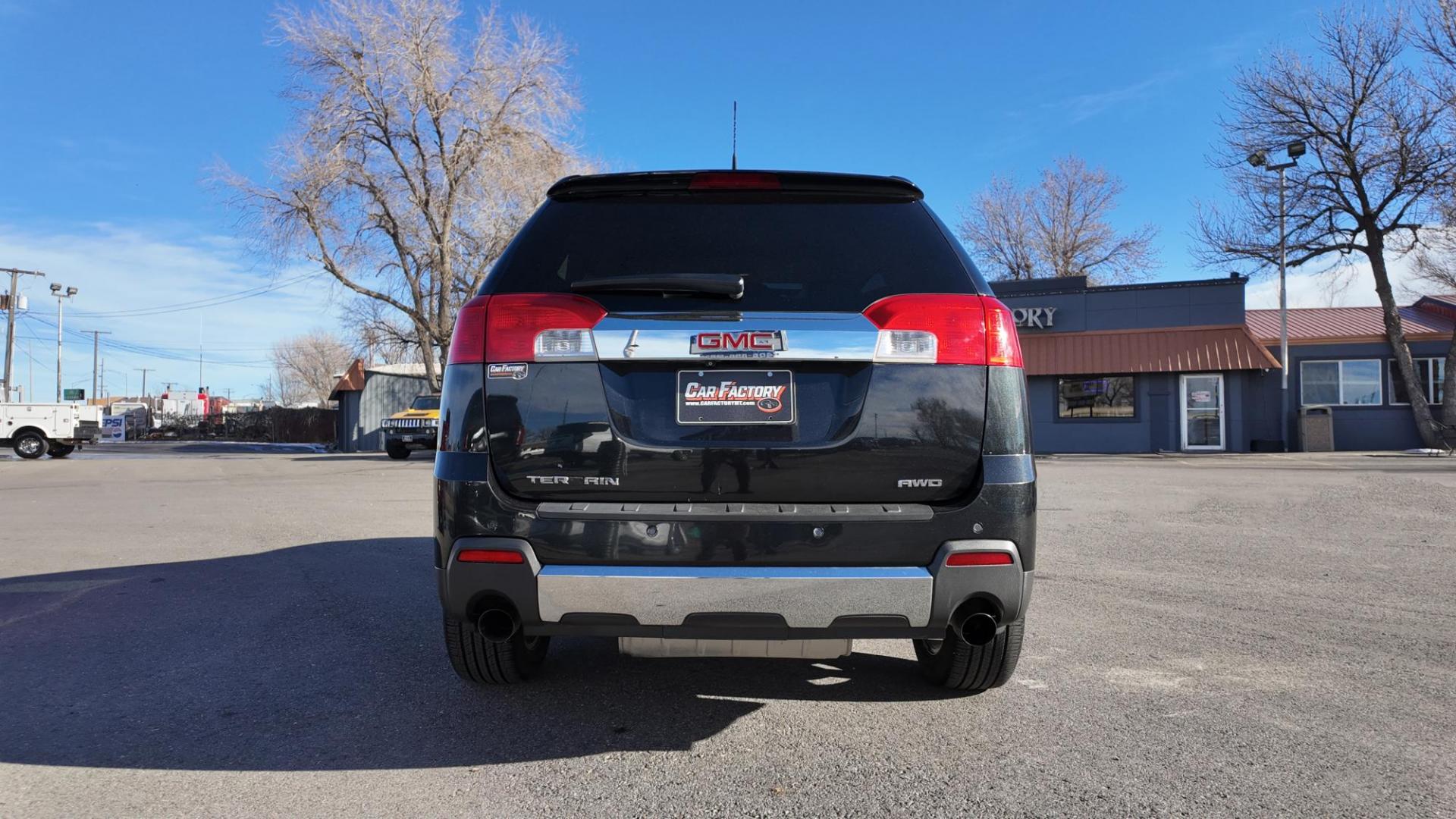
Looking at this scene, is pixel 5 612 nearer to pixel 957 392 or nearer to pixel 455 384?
pixel 455 384

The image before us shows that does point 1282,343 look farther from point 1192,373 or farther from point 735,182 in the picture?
point 735,182

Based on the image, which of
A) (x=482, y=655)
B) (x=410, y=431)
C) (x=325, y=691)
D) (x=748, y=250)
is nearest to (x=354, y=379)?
(x=410, y=431)

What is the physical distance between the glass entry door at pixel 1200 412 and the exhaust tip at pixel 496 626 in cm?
2573

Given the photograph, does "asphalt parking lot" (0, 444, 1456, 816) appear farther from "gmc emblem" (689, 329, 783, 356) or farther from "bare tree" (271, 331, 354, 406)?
"bare tree" (271, 331, 354, 406)

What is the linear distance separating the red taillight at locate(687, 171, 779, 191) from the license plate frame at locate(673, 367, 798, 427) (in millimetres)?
740

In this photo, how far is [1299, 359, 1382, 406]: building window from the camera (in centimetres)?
2559

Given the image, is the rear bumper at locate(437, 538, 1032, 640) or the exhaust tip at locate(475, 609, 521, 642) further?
the exhaust tip at locate(475, 609, 521, 642)

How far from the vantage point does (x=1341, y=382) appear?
25828 mm

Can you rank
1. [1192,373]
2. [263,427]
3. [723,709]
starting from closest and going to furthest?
[723,709]
[1192,373]
[263,427]

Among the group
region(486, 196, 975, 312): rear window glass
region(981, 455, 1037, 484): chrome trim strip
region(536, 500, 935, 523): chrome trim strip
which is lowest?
region(536, 500, 935, 523): chrome trim strip

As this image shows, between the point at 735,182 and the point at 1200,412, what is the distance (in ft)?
83.5

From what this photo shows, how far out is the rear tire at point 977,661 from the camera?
10.5ft

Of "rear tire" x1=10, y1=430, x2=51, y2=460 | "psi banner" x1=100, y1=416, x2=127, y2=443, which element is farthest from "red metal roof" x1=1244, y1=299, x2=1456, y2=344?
"psi banner" x1=100, y1=416, x2=127, y2=443

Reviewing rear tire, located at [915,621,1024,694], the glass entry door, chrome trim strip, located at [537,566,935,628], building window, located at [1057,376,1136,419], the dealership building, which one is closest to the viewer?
chrome trim strip, located at [537,566,935,628]
